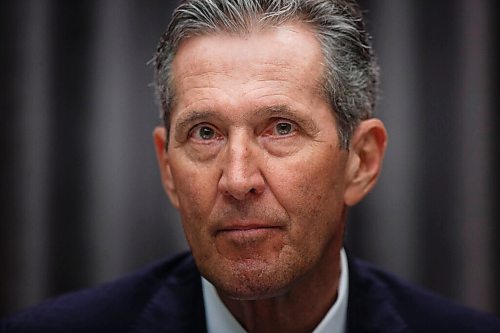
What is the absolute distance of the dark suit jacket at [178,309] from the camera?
2.04 m

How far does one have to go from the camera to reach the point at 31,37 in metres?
2.57

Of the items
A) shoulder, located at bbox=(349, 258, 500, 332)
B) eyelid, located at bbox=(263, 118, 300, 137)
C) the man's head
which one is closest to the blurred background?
shoulder, located at bbox=(349, 258, 500, 332)

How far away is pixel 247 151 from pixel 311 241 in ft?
0.82

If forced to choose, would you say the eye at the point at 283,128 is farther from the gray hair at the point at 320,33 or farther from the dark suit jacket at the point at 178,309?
the dark suit jacket at the point at 178,309

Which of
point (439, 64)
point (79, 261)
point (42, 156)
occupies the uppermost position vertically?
point (439, 64)

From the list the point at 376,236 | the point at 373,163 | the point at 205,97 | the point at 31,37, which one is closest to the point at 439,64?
the point at 376,236

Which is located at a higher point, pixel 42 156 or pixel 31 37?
pixel 31 37

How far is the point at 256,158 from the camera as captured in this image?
5.57 feet

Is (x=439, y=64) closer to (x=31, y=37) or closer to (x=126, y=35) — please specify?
(x=126, y=35)

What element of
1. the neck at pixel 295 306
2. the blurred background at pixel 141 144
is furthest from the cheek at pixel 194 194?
the blurred background at pixel 141 144

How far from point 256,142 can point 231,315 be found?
0.49 metres

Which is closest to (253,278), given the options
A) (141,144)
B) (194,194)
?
(194,194)

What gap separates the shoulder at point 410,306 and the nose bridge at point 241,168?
0.54 metres

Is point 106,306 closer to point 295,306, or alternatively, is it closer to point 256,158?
point 295,306
